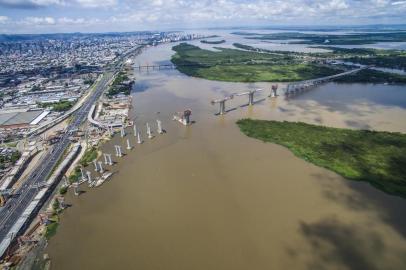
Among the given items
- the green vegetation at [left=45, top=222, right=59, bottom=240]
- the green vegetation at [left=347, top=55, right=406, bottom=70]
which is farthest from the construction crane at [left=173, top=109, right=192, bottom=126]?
the green vegetation at [left=347, top=55, right=406, bottom=70]

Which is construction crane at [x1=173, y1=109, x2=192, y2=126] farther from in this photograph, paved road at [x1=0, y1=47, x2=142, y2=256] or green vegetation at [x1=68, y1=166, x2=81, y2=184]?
green vegetation at [x1=68, y1=166, x2=81, y2=184]

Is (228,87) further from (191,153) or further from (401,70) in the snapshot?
(401,70)

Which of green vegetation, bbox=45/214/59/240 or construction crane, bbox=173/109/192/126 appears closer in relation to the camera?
green vegetation, bbox=45/214/59/240

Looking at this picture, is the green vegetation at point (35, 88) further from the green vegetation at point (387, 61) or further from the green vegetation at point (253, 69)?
the green vegetation at point (387, 61)

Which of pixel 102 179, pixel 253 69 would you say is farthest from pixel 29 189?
pixel 253 69

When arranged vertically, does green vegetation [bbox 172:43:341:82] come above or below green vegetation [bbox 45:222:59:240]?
above

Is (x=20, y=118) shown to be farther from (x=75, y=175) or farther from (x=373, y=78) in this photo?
(x=373, y=78)
